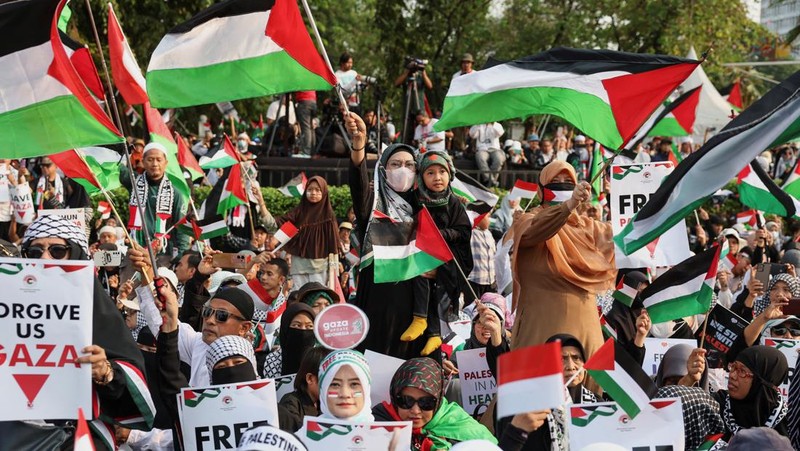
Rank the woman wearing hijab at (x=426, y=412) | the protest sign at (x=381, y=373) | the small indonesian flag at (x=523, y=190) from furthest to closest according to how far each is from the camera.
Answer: the small indonesian flag at (x=523, y=190)
the protest sign at (x=381, y=373)
the woman wearing hijab at (x=426, y=412)

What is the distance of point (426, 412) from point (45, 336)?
190 centimetres

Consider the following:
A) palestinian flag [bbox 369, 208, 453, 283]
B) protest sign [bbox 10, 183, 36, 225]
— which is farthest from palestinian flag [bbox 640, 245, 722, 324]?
protest sign [bbox 10, 183, 36, 225]

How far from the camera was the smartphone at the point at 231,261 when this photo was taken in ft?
31.4

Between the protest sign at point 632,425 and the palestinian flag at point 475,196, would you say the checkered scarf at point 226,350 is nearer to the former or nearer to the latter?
the protest sign at point 632,425

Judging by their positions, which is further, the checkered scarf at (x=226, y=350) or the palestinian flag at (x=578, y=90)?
the palestinian flag at (x=578, y=90)

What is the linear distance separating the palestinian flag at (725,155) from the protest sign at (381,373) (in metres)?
1.44

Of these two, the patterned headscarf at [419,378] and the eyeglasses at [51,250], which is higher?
the eyeglasses at [51,250]

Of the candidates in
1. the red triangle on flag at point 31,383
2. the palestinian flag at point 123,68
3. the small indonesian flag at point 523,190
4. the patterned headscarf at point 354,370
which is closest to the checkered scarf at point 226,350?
the patterned headscarf at point 354,370

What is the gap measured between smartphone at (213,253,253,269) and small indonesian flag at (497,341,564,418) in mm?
5204

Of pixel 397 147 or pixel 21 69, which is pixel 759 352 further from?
pixel 21 69

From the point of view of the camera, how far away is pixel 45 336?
4992 millimetres

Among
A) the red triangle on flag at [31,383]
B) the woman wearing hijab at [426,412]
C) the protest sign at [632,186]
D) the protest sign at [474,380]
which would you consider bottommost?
the protest sign at [474,380]

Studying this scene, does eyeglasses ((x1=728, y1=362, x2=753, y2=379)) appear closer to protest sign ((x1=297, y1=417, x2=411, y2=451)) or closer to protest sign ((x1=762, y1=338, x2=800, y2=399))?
protest sign ((x1=762, y1=338, x2=800, y2=399))

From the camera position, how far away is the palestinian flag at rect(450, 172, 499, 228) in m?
10.8
